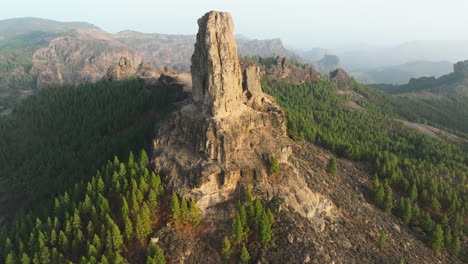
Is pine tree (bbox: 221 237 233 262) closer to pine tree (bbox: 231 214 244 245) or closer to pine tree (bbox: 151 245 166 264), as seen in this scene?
pine tree (bbox: 231 214 244 245)

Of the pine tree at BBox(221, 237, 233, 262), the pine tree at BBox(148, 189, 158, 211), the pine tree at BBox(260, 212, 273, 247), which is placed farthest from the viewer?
the pine tree at BBox(148, 189, 158, 211)

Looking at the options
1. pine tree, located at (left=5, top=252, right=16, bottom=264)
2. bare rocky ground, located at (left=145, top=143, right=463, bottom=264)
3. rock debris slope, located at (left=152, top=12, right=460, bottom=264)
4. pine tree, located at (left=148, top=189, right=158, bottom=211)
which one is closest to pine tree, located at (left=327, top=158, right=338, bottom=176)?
bare rocky ground, located at (left=145, top=143, right=463, bottom=264)

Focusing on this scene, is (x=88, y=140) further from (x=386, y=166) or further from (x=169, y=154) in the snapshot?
(x=386, y=166)

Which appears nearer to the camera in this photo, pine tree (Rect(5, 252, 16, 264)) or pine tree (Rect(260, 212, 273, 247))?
pine tree (Rect(5, 252, 16, 264))

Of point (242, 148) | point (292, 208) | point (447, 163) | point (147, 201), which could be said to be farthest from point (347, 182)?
point (447, 163)

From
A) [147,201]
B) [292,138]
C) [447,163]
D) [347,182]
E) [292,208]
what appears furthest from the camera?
[447,163]

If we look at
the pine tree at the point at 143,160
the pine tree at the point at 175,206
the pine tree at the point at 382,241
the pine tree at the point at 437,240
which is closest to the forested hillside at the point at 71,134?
the pine tree at the point at 143,160

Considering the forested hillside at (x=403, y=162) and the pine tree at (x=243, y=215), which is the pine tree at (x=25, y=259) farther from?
the forested hillside at (x=403, y=162)

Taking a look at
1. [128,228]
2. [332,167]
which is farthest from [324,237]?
[128,228]
